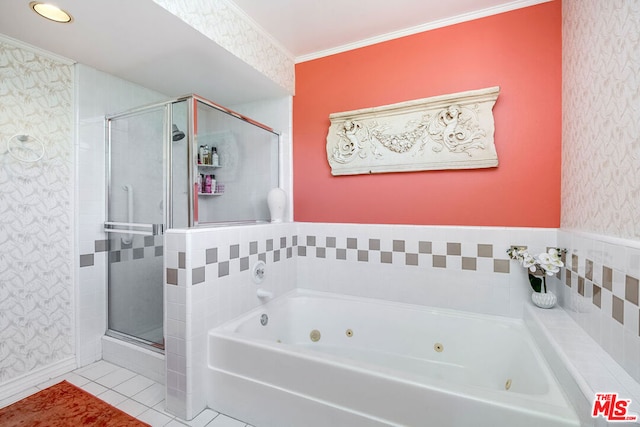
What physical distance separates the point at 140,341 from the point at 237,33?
208cm

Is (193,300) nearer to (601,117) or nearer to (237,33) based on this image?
(237,33)

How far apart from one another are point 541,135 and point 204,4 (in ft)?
6.77

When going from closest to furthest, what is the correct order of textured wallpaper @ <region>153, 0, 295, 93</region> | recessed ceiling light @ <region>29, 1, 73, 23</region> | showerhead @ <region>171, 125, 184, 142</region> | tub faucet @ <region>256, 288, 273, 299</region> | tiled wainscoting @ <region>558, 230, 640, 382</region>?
tiled wainscoting @ <region>558, 230, 640, 382</region>
recessed ceiling light @ <region>29, 1, 73, 23</region>
textured wallpaper @ <region>153, 0, 295, 93</region>
showerhead @ <region>171, 125, 184, 142</region>
tub faucet @ <region>256, 288, 273, 299</region>

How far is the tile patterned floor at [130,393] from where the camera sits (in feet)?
4.42

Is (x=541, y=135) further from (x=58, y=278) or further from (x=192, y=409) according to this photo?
(x=58, y=278)

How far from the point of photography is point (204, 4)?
151cm

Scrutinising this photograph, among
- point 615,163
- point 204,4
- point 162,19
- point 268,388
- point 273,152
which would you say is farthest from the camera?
point 273,152

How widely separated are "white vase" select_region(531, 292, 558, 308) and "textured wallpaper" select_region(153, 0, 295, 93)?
7.21ft

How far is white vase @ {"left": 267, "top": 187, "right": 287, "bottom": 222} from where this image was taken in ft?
6.95

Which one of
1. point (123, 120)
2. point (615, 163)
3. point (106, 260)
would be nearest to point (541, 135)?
point (615, 163)

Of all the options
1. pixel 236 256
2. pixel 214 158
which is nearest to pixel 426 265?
pixel 236 256

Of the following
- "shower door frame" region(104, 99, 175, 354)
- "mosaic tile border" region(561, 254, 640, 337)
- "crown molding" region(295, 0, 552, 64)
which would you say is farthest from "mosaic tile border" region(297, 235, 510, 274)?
"crown molding" region(295, 0, 552, 64)

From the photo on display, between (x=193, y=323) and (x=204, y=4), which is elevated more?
(x=204, y=4)

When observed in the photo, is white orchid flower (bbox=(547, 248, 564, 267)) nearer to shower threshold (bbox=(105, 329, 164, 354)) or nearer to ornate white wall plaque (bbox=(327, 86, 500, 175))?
ornate white wall plaque (bbox=(327, 86, 500, 175))
